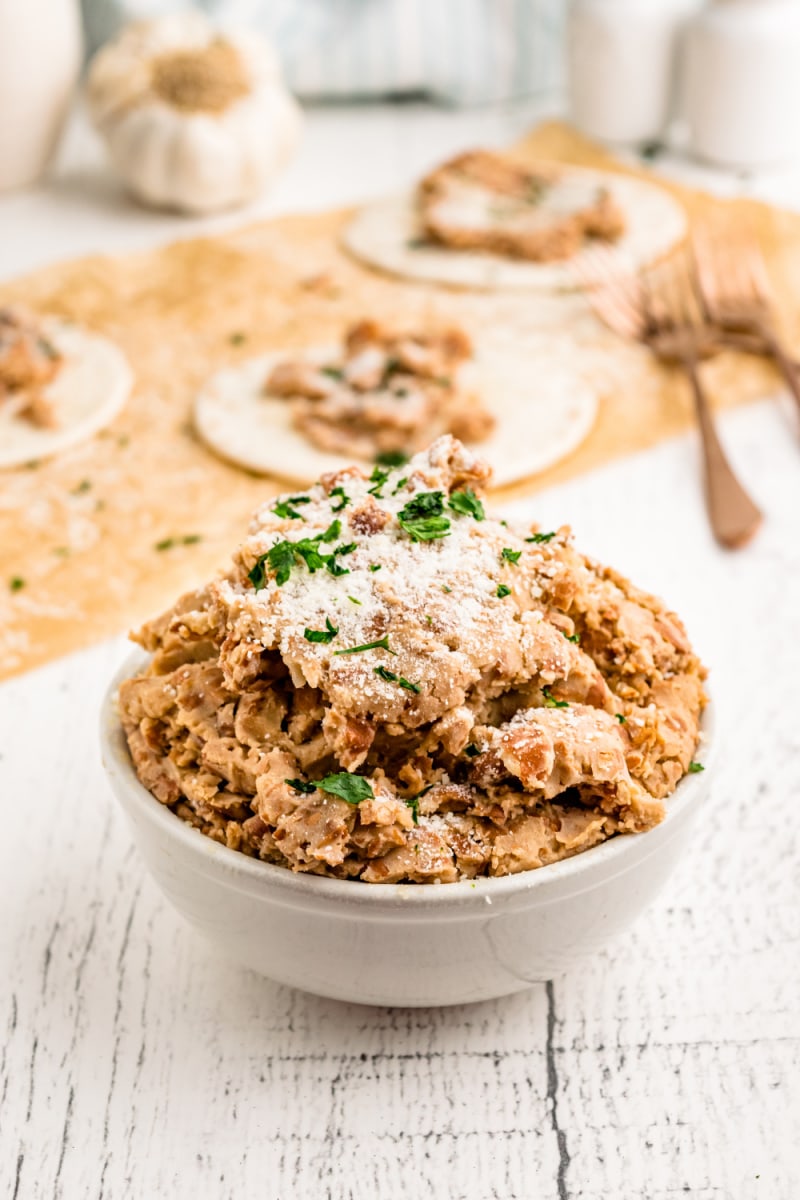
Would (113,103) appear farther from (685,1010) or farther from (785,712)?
(685,1010)

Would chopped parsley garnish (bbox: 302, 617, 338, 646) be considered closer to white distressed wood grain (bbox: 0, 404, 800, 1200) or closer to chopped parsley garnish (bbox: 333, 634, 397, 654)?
chopped parsley garnish (bbox: 333, 634, 397, 654)

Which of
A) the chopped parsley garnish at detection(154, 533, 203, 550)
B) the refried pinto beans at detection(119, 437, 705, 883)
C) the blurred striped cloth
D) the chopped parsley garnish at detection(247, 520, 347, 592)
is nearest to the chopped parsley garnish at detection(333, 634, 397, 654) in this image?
the refried pinto beans at detection(119, 437, 705, 883)

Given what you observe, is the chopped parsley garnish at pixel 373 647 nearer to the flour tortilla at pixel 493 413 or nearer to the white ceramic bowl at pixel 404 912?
the white ceramic bowl at pixel 404 912

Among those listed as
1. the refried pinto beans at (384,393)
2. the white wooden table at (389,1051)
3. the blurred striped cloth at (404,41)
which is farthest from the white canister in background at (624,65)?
the white wooden table at (389,1051)

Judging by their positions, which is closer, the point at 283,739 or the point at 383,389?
the point at 283,739

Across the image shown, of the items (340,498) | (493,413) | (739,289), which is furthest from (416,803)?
(739,289)

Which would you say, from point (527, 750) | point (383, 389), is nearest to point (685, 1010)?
point (527, 750)
